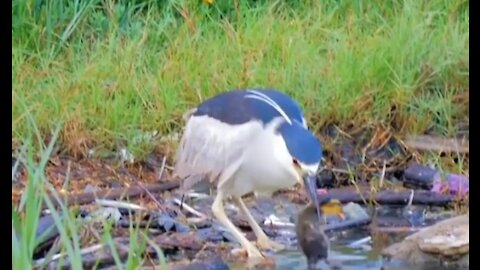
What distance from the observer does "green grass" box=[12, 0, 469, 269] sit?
193cm

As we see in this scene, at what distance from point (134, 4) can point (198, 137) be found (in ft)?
0.92

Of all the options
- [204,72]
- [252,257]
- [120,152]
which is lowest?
[252,257]

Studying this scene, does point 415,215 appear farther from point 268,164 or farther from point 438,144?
point 268,164

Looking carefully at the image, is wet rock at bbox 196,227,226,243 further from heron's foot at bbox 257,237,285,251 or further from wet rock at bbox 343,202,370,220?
wet rock at bbox 343,202,370,220

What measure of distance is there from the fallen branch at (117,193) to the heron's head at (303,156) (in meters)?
0.24

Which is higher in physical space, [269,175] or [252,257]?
[269,175]

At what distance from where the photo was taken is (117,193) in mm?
1883

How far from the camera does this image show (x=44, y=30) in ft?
6.40

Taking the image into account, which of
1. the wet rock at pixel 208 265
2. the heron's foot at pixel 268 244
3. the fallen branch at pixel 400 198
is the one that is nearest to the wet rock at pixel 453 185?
the fallen branch at pixel 400 198

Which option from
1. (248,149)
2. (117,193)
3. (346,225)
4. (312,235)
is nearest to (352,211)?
(346,225)

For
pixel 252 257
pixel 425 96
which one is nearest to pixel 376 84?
pixel 425 96

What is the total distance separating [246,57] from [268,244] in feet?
1.05

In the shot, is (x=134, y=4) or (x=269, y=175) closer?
(x=269, y=175)

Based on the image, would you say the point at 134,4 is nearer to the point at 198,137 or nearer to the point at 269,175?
the point at 198,137
